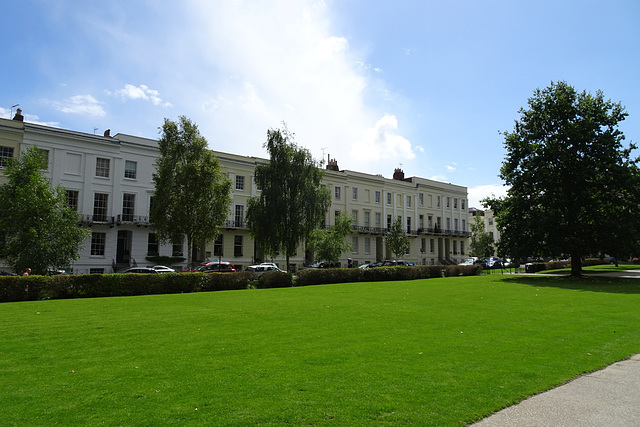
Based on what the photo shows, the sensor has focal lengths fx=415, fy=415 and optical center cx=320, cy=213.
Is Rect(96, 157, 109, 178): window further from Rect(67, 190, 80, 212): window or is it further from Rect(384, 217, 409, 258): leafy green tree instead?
Rect(384, 217, 409, 258): leafy green tree

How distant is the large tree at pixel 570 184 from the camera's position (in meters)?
29.2

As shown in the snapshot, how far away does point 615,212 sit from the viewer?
99.3 feet

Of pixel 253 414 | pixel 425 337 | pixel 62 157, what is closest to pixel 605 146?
pixel 425 337

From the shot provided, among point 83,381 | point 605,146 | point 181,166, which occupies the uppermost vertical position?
point 605,146

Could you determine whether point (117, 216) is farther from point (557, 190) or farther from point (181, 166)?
point (557, 190)

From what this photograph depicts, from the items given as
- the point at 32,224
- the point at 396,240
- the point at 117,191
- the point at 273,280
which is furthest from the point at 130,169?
the point at 396,240

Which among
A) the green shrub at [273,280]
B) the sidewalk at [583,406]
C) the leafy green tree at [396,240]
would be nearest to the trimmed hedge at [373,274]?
the green shrub at [273,280]

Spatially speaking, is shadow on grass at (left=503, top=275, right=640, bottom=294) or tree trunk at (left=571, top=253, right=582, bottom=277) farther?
tree trunk at (left=571, top=253, right=582, bottom=277)

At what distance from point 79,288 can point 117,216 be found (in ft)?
67.0

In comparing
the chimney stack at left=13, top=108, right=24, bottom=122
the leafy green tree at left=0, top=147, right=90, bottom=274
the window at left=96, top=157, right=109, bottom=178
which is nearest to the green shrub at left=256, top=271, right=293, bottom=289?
the leafy green tree at left=0, top=147, right=90, bottom=274

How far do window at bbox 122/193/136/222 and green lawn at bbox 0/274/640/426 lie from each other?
93.4ft

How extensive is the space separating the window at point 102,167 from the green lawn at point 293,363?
29422 mm

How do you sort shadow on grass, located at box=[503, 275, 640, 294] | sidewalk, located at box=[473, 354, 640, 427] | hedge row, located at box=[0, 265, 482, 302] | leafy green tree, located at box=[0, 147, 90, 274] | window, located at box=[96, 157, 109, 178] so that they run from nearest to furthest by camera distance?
sidewalk, located at box=[473, 354, 640, 427] → hedge row, located at box=[0, 265, 482, 302] → shadow on grass, located at box=[503, 275, 640, 294] → leafy green tree, located at box=[0, 147, 90, 274] → window, located at box=[96, 157, 109, 178]

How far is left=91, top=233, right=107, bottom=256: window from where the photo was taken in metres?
38.1
